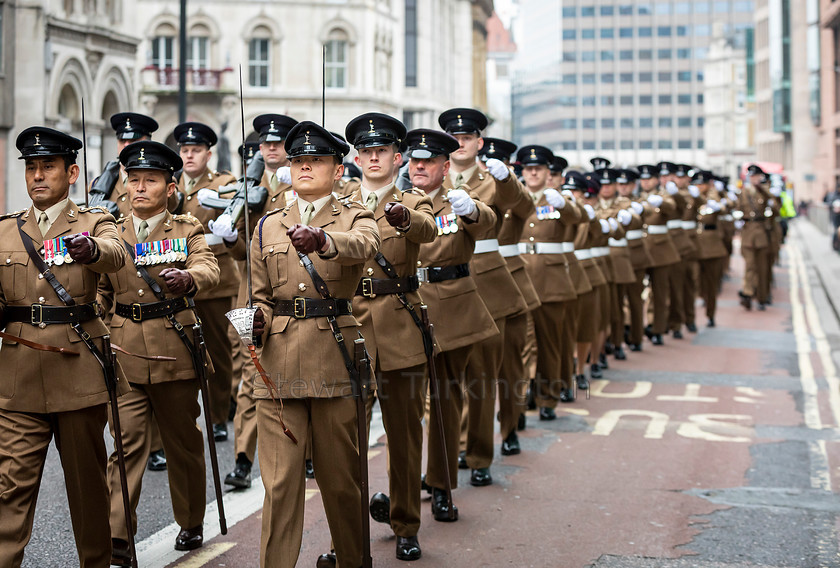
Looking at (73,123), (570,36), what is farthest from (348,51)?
(570,36)

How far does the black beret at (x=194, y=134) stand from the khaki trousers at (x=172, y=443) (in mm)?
3369

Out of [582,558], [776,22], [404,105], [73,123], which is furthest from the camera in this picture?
[776,22]

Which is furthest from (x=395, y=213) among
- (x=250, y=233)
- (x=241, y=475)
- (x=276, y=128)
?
(x=276, y=128)

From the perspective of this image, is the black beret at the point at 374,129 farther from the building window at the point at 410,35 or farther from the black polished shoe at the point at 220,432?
the building window at the point at 410,35

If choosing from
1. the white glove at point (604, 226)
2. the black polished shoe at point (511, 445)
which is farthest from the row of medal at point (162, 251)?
the white glove at point (604, 226)

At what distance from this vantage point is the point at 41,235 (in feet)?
19.0

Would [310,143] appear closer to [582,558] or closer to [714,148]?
[582,558]

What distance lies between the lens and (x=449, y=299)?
7.71 m

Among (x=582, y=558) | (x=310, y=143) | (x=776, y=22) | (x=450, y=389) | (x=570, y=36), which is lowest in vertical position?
(x=582, y=558)

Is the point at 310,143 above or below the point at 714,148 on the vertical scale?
below

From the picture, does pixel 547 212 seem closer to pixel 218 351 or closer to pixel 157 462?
pixel 218 351

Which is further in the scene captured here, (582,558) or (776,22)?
(776,22)

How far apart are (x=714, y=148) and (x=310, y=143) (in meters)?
141

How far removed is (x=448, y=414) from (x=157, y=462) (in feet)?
7.98
